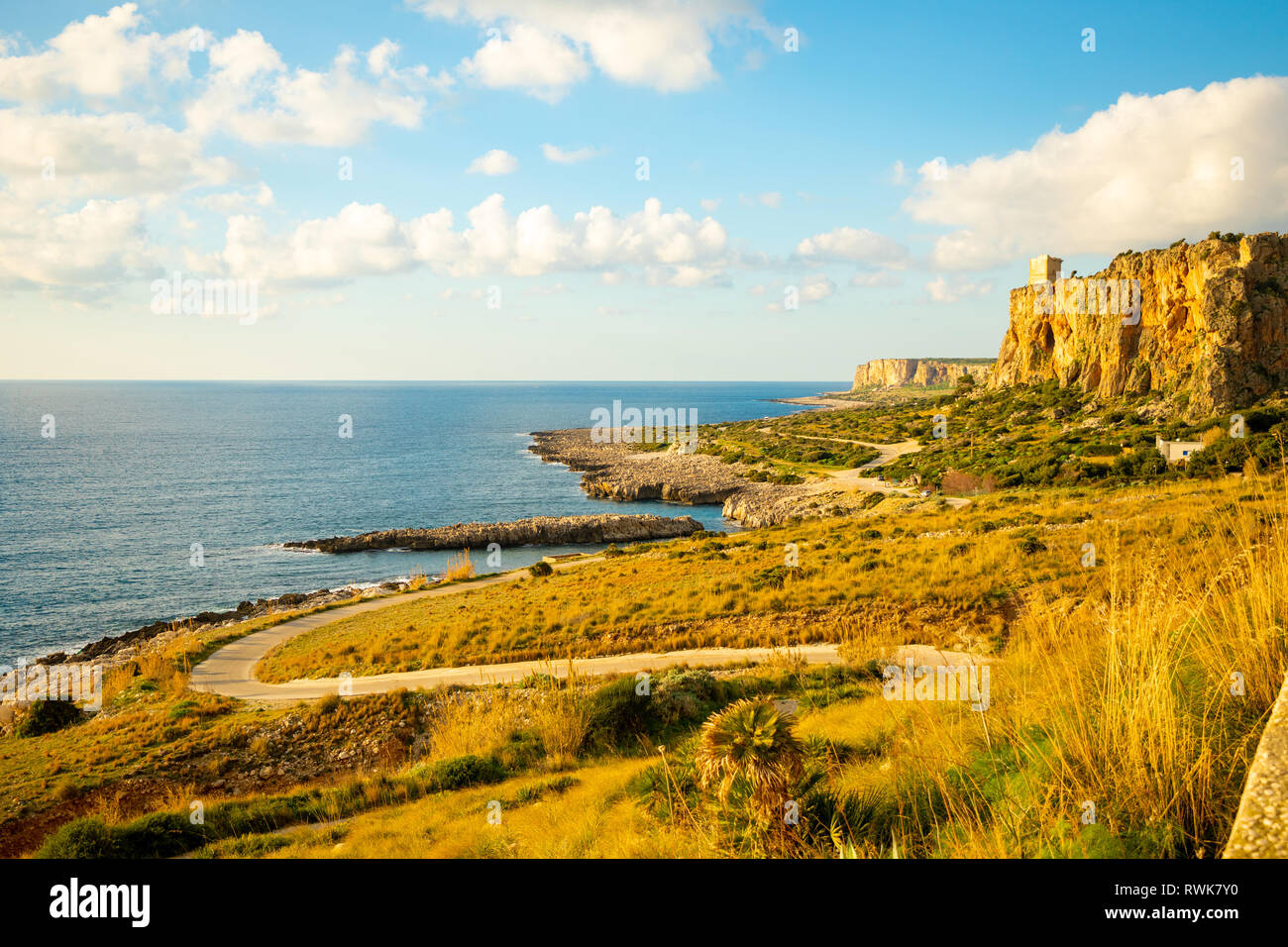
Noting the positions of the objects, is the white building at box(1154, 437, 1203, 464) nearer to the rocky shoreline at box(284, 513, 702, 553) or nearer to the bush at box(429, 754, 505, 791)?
the rocky shoreline at box(284, 513, 702, 553)

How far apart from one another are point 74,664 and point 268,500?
149 ft

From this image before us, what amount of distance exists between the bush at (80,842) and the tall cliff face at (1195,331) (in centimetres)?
6335

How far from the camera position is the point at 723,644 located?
66.6 feet

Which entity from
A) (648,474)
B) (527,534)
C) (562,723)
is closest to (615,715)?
(562,723)

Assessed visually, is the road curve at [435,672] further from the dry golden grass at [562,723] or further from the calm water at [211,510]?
the calm water at [211,510]

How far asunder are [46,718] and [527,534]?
3818 cm

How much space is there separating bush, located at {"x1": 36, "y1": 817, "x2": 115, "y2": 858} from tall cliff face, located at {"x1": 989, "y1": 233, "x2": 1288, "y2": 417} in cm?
6335

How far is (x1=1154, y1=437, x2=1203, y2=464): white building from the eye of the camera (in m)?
41.0

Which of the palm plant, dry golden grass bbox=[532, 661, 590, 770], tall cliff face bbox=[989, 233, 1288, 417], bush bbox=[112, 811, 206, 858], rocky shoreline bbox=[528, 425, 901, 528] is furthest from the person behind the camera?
rocky shoreline bbox=[528, 425, 901, 528]

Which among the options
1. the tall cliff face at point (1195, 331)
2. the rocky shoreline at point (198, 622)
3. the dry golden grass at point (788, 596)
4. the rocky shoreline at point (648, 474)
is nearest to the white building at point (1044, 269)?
the tall cliff face at point (1195, 331)

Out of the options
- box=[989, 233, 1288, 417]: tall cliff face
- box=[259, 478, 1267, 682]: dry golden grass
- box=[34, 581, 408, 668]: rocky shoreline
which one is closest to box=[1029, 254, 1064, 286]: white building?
box=[989, 233, 1288, 417]: tall cliff face
